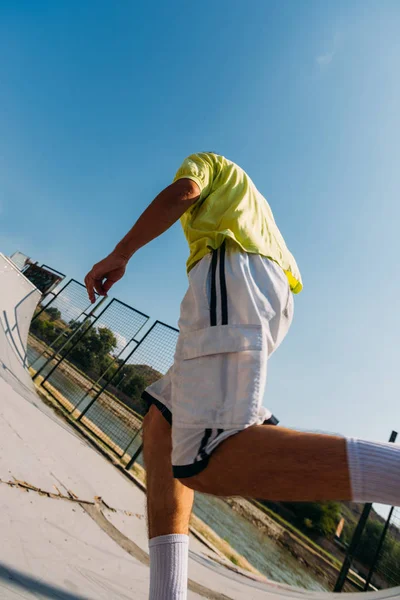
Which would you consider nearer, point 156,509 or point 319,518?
point 156,509

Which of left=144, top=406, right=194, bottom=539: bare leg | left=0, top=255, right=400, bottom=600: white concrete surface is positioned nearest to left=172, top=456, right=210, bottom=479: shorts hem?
left=144, top=406, right=194, bottom=539: bare leg

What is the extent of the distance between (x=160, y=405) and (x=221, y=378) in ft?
1.29

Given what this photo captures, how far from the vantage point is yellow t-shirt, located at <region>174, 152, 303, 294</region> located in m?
1.05

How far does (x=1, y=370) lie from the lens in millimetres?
3475

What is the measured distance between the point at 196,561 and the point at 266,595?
48 cm

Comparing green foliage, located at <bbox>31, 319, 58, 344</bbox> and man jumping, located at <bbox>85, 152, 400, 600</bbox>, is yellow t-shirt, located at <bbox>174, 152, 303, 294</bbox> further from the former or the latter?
green foliage, located at <bbox>31, 319, 58, 344</bbox>

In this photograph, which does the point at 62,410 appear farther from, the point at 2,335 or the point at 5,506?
the point at 5,506

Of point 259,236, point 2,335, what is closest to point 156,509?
point 259,236

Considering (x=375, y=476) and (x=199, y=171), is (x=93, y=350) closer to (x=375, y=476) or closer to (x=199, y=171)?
(x=199, y=171)

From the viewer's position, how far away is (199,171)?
1.14m

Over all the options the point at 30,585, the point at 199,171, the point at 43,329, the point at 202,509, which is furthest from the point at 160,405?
the point at 43,329

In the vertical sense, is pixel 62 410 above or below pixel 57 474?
below

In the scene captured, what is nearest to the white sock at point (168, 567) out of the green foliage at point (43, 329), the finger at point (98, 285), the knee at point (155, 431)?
the knee at point (155, 431)

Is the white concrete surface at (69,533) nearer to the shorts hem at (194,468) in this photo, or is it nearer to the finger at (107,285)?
the shorts hem at (194,468)
